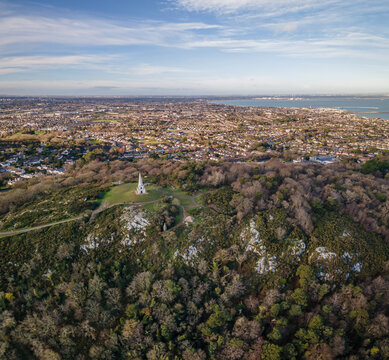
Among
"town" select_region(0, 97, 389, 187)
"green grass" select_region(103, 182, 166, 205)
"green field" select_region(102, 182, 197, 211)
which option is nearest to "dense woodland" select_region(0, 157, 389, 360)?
"green field" select_region(102, 182, 197, 211)

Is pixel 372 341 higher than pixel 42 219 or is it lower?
lower

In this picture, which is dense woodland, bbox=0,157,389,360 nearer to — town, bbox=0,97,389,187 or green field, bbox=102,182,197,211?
green field, bbox=102,182,197,211

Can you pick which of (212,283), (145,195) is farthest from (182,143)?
(212,283)

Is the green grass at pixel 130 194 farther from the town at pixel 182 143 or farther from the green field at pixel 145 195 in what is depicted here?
the town at pixel 182 143

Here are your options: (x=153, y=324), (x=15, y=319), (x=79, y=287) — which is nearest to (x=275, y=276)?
(x=153, y=324)

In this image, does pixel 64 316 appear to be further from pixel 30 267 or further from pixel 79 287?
pixel 30 267

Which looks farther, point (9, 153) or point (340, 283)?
point (9, 153)

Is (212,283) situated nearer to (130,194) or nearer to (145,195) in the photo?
(145,195)

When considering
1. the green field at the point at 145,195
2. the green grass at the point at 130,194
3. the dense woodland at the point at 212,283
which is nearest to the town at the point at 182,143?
the green grass at the point at 130,194

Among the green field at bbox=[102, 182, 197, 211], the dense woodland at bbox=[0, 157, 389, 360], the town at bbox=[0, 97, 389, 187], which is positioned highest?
the town at bbox=[0, 97, 389, 187]
